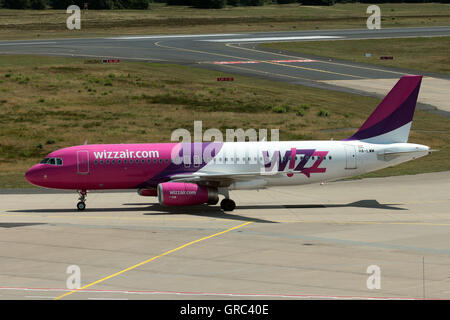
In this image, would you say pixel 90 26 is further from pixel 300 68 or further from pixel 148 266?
pixel 148 266

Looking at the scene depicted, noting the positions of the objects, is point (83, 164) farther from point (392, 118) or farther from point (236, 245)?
point (392, 118)

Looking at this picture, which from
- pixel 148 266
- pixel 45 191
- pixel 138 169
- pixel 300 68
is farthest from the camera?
pixel 300 68

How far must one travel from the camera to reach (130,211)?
49.7 meters

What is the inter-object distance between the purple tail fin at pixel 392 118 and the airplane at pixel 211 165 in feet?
2.43

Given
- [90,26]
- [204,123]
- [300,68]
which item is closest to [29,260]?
[204,123]

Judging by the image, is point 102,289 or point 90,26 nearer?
point 102,289

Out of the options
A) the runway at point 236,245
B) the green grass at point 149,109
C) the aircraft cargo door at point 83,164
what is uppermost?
the green grass at point 149,109

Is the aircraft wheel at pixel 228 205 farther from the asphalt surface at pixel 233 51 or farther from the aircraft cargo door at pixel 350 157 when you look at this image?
the asphalt surface at pixel 233 51

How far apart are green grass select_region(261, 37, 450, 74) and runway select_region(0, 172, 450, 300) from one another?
67.4 m

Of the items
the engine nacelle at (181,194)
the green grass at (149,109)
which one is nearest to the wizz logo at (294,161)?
the engine nacelle at (181,194)

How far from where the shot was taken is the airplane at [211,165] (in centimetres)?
4906

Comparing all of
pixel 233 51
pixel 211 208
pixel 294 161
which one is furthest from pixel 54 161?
pixel 233 51

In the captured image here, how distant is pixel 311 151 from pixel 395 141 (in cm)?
639

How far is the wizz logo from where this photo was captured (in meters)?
49.5
